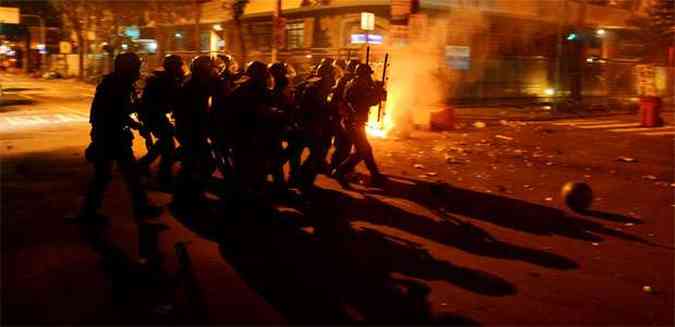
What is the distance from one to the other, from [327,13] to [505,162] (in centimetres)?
2226

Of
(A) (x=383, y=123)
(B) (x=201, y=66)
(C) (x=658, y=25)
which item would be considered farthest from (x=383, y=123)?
(C) (x=658, y=25)

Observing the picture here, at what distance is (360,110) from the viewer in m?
9.03

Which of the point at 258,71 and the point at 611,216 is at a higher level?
the point at 258,71

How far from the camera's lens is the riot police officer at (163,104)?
851 cm

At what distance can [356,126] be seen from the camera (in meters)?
9.10

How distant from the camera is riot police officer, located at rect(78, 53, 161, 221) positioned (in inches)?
258

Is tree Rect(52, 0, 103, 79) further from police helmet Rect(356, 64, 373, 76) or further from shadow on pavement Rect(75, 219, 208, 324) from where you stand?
shadow on pavement Rect(75, 219, 208, 324)

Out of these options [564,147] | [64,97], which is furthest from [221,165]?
[64,97]

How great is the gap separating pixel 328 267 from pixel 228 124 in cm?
227

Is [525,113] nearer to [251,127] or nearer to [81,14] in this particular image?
[251,127]

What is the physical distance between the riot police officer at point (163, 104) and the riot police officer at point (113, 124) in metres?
1.50

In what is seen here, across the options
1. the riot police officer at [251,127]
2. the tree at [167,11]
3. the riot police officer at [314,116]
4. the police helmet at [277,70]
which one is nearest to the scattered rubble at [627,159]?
the riot police officer at [314,116]

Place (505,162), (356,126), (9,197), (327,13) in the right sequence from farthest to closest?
1. (327,13)
2. (505,162)
3. (356,126)
4. (9,197)

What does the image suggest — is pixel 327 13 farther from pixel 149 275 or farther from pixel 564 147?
pixel 149 275
